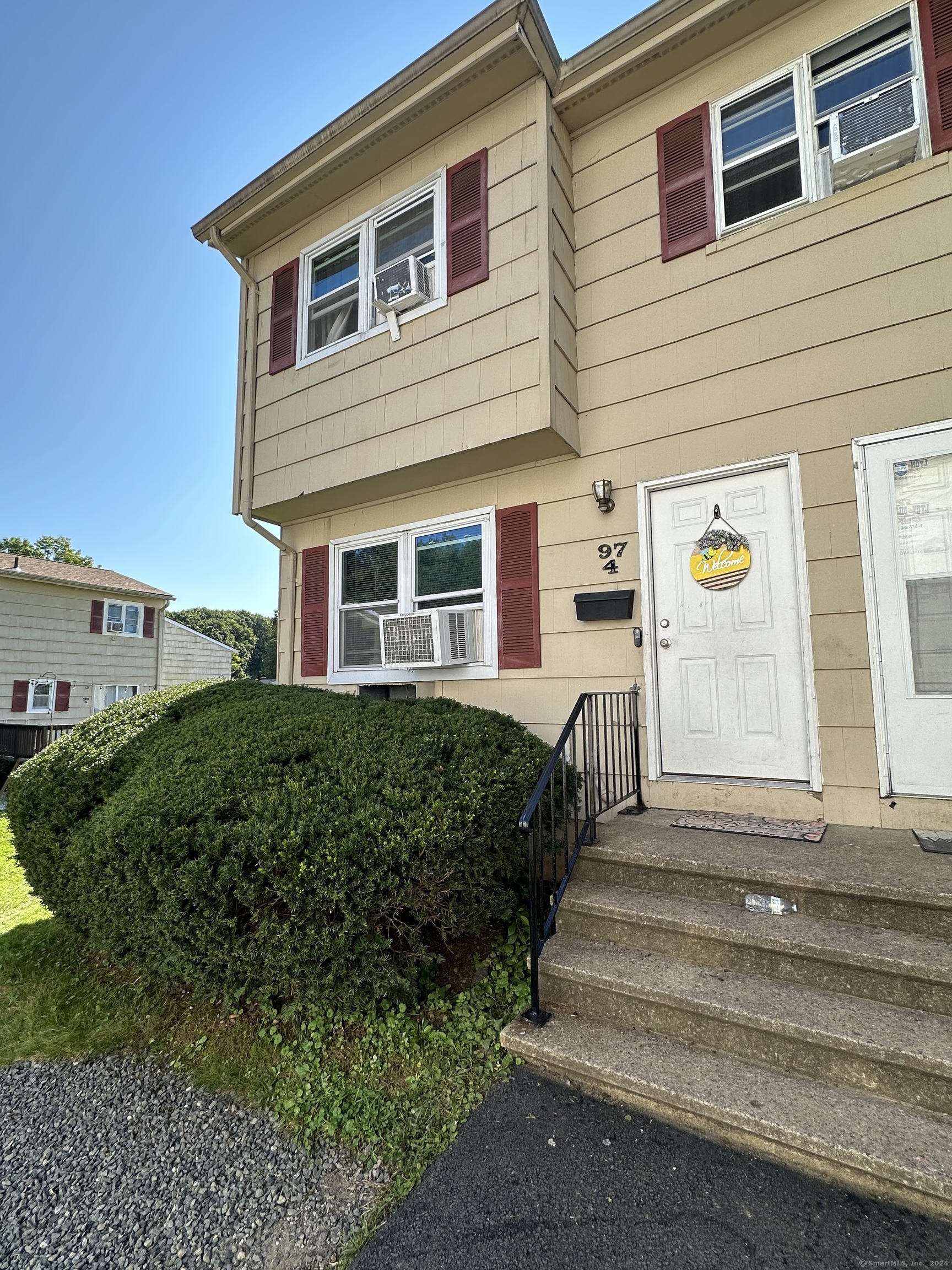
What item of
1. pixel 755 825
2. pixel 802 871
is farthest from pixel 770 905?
pixel 755 825

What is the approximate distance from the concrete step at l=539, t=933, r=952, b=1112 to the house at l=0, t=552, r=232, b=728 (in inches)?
526

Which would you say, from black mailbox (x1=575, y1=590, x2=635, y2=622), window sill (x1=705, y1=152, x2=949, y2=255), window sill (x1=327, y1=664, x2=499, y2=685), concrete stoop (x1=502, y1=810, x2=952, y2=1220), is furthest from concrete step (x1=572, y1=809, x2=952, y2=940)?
window sill (x1=705, y1=152, x2=949, y2=255)

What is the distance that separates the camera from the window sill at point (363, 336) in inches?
179

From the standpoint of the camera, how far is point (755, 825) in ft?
10.4

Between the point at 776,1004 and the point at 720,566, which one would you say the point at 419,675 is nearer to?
the point at 720,566

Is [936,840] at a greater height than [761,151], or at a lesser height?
lesser

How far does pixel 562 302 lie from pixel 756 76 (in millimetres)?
1746

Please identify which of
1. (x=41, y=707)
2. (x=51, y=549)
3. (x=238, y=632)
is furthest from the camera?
(x=238, y=632)

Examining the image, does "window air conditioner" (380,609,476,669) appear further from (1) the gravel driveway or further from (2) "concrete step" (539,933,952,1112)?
(1) the gravel driveway

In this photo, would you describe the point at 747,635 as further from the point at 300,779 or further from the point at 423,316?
the point at 423,316

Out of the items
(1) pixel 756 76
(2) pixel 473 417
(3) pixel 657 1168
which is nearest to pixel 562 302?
(2) pixel 473 417

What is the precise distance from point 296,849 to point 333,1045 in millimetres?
868

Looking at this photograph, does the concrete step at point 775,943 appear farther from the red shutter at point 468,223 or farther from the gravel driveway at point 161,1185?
the red shutter at point 468,223

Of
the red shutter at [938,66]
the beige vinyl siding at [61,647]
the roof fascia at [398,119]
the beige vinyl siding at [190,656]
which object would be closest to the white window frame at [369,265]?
the roof fascia at [398,119]
